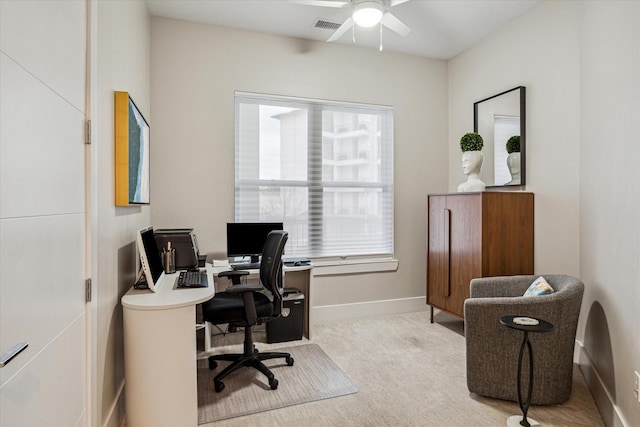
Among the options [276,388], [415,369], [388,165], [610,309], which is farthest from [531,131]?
[276,388]

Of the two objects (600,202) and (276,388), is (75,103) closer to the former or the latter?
(276,388)

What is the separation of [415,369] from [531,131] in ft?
7.65

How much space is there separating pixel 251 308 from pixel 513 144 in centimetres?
282

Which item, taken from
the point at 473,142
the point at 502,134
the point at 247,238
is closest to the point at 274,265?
the point at 247,238

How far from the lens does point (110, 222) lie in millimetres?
2018

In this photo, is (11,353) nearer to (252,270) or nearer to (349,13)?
(252,270)

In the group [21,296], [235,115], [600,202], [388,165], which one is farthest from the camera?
[388,165]

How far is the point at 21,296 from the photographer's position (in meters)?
1.08

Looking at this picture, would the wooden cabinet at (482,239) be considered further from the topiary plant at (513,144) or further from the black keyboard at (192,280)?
the black keyboard at (192,280)

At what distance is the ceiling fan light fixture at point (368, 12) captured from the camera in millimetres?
2801

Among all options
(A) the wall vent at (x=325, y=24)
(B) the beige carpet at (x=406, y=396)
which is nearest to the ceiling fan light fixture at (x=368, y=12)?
(A) the wall vent at (x=325, y=24)

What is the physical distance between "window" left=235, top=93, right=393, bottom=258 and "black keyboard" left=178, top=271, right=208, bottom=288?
1175mm

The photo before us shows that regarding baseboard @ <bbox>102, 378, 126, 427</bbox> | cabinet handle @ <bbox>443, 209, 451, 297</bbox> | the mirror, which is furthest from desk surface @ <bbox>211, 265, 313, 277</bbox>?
the mirror

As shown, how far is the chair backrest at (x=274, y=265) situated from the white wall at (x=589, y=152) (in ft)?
6.67
